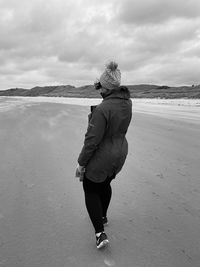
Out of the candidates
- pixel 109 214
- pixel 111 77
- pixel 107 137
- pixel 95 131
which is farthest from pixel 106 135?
pixel 109 214

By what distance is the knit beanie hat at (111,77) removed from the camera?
3.15 metres

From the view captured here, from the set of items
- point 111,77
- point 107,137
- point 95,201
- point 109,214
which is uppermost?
point 111,77

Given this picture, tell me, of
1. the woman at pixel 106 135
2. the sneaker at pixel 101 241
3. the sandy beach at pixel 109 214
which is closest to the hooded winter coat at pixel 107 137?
the woman at pixel 106 135

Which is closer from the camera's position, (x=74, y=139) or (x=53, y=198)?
(x=53, y=198)

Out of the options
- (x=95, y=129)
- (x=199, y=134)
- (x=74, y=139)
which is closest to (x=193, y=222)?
(x=95, y=129)

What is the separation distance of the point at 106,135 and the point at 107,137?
3 cm

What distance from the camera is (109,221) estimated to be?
411 centimetres

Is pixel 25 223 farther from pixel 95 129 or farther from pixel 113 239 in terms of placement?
pixel 95 129

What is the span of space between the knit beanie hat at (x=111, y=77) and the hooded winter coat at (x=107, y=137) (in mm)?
65

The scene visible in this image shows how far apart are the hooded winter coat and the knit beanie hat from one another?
65 millimetres

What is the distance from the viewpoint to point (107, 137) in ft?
10.5

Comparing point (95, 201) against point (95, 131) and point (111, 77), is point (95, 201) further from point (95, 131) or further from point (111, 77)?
point (111, 77)

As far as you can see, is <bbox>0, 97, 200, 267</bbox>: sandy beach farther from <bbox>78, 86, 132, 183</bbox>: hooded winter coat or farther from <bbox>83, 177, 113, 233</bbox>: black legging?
<bbox>78, 86, 132, 183</bbox>: hooded winter coat

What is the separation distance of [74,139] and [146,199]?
5055 millimetres
